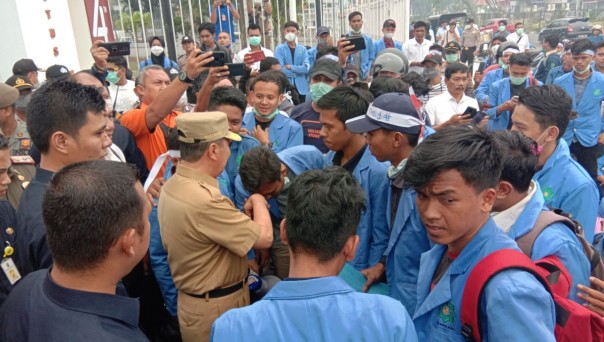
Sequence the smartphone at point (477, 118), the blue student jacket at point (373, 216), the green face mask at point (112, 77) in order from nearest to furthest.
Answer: the blue student jacket at point (373, 216)
the smartphone at point (477, 118)
the green face mask at point (112, 77)

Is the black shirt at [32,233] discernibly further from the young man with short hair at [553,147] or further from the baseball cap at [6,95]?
the young man with short hair at [553,147]

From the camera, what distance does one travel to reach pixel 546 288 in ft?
5.06

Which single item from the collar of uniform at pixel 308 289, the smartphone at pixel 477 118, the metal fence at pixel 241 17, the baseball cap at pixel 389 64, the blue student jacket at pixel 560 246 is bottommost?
the smartphone at pixel 477 118

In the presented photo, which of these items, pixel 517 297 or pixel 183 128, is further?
pixel 183 128

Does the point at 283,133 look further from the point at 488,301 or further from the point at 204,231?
the point at 488,301

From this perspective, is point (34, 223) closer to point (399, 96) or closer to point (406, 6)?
point (399, 96)

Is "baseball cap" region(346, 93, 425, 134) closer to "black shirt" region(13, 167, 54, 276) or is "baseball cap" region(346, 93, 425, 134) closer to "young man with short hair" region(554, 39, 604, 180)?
"black shirt" region(13, 167, 54, 276)

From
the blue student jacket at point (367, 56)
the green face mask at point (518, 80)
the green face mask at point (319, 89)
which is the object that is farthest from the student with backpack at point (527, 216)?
the blue student jacket at point (367, 56)

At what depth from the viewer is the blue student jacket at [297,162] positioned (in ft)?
10.4

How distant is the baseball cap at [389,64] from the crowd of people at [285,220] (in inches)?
52.6

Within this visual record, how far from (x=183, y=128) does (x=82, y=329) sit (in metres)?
1.33

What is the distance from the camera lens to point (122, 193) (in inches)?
61.2

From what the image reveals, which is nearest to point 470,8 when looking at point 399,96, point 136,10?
point 136,10

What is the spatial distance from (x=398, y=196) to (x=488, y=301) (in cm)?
116
